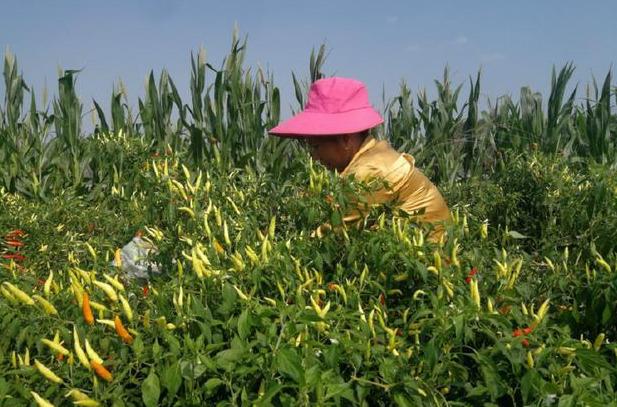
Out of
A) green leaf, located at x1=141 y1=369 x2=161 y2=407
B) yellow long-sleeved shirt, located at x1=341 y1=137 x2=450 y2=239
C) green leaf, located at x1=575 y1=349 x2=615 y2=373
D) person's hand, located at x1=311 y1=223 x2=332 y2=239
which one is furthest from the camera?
yellow long-sleeved shirt, located at x1=341 y1=137 x2=450 y2=239

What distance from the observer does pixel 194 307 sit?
1455 millimetres

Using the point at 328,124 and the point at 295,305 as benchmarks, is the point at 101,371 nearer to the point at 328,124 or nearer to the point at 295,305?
the point at 295,305

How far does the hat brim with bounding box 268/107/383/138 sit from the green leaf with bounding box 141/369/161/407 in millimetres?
1538

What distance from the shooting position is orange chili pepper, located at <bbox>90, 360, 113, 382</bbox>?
4.40 feet

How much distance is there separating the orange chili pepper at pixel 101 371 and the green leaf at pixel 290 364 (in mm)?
312

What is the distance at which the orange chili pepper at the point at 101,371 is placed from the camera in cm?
134

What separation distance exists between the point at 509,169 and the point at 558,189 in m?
0.40

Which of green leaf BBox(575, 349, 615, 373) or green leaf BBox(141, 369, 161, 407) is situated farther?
green leaf BBox(575, 349, 615, 373)

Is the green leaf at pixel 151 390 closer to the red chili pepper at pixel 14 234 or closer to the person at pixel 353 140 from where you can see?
the person at pixel 353 140

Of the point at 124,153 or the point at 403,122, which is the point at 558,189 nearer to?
the point at 124,153

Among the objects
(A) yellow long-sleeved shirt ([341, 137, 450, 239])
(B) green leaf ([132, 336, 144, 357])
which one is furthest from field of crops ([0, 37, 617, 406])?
(A) yellow long-sleeved shirt ([341, 137, 450, 239])

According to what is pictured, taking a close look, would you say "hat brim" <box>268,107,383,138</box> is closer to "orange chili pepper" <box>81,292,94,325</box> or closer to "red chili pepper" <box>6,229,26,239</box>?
"red chili pepper" <box>6,229,26,239</box>

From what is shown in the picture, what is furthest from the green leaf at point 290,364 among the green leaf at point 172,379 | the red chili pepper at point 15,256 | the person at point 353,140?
the red chili pepper at point 15,256

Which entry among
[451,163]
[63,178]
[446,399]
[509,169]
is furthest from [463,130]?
[446,399]
